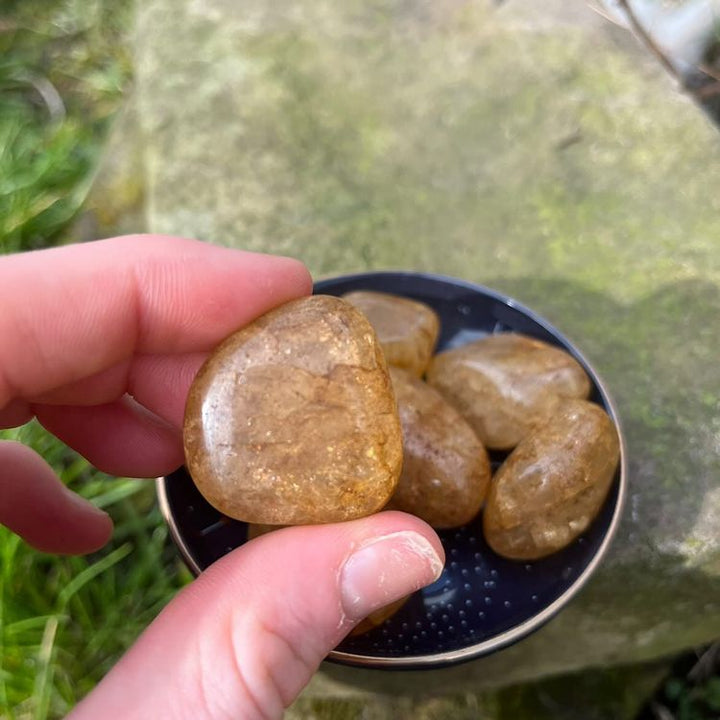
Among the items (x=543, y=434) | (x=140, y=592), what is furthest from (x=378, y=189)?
(x=140, y=592)

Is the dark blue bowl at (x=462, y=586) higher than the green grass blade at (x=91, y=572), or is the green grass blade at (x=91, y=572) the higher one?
the dark blue bowl at (x=462, y=586)

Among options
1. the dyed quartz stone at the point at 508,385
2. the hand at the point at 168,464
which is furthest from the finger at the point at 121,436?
the dyed quartz stone at the point at 508,385

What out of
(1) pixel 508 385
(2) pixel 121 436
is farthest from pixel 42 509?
(1) pixel 508 385

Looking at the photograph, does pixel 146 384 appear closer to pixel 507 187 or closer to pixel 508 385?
pixel 508 385

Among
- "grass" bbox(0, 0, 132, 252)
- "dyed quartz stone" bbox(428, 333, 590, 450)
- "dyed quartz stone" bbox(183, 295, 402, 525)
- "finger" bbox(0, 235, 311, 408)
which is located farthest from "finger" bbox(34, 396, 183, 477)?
"grass" bbox(0, 0, 132, 252)

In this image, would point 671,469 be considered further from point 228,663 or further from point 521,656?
point 228,663

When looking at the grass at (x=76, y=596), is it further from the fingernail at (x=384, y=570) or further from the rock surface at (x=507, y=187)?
the fingernail at (x=384, y=570)

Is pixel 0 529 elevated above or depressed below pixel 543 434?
below
